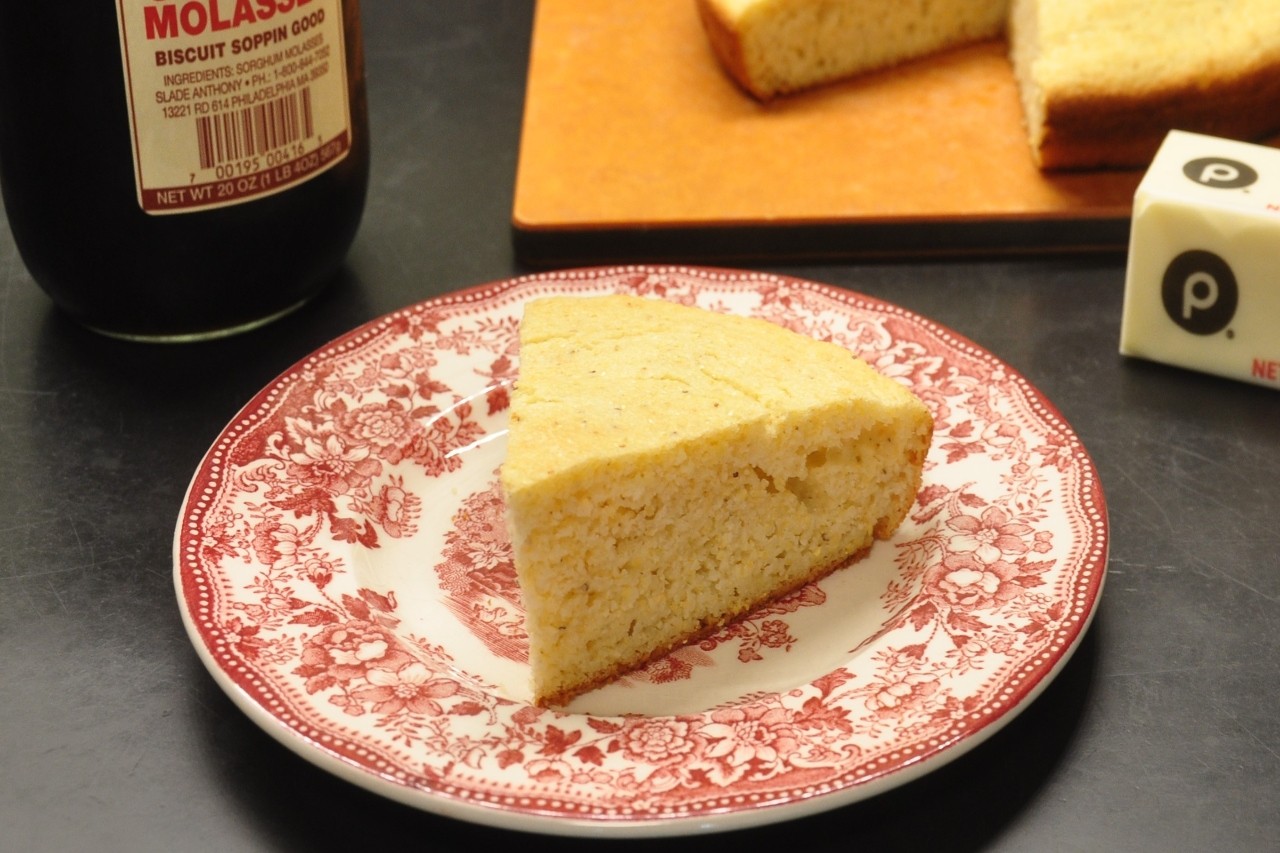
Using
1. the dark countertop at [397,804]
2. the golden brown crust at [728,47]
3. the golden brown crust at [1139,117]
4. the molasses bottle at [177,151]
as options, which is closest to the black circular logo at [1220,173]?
the dark countertop at [397,804]

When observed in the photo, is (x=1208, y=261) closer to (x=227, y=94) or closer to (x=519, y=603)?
(x=519, y=603)

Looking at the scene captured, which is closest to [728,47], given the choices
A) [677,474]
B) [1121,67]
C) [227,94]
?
[1121,67]

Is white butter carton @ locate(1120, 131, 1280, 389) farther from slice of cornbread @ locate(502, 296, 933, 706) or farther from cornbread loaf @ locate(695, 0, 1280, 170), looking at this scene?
slice of cornbread @ locate(502, 296, 933, 706)

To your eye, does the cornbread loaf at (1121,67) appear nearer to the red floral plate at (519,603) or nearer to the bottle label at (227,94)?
the red floral plate at (519,603)

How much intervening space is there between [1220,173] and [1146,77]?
0.40 meters

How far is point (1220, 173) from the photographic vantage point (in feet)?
5.28

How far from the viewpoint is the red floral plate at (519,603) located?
3.33 feet

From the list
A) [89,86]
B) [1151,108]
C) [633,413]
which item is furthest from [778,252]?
[89,86]

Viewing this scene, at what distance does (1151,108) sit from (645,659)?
1162 millimetres

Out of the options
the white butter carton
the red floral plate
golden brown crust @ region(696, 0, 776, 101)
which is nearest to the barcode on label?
the red floral plate

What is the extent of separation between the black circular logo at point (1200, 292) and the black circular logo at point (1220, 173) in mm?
80

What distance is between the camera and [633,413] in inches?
48.9

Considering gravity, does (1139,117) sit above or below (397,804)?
above

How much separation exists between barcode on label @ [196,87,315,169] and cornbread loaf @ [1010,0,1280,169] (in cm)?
101
